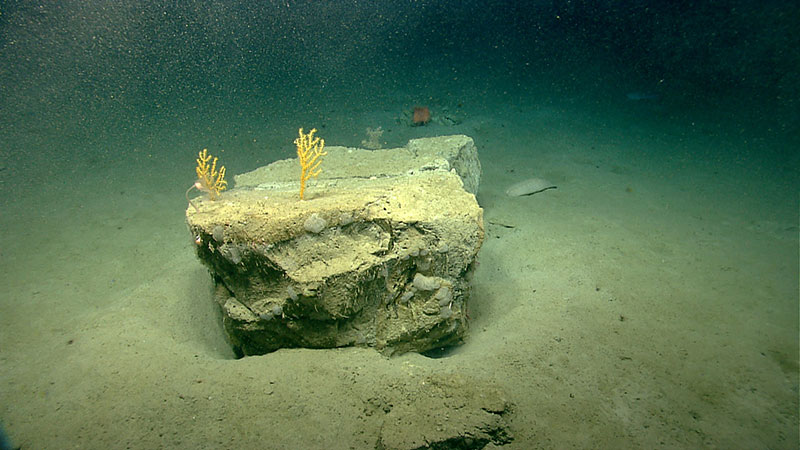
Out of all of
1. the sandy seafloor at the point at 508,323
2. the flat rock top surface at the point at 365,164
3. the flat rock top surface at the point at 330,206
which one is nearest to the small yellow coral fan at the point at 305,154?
the flat rock top surface at the point at 330,206

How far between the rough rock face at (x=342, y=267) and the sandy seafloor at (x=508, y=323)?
0.26m

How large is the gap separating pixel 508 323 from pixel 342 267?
1.46 m

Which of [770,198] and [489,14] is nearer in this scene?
[770,198]

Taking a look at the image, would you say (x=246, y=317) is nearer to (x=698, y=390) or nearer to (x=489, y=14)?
(x=698, y=390)

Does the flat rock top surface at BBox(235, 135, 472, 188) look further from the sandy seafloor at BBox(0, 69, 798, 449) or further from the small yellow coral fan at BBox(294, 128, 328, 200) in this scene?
the sandy seafloor at BBox(0, 69, 798, 449)

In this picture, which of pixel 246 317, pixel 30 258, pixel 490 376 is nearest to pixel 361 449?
pixel 490 376

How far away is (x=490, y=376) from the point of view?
7.82ft

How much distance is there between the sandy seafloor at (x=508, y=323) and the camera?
6.94 ft

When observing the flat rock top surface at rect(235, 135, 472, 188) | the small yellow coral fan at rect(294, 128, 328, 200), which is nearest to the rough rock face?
the small yellow coral fan at rect(294, 128, 328, 200)

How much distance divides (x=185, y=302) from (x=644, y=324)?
4.13 metres

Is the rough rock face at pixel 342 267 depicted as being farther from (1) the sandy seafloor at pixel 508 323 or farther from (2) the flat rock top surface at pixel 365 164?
(2) the flat rock top surface at pixel 365 164

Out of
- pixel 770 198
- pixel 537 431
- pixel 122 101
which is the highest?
pixel 122 101

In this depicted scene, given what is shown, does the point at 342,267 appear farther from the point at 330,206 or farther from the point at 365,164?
the point at 365,164

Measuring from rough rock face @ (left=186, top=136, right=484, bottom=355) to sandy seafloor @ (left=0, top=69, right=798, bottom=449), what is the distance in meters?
0.26
